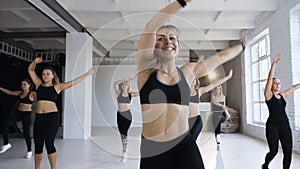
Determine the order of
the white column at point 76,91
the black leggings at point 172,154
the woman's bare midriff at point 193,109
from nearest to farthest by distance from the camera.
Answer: the black leggings at point 172,154
the woman's bare midriff at point 193,109
the white column at point 76,91

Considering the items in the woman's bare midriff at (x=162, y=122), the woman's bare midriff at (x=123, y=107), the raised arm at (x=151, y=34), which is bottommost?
the woman's bare midriff at (x=123, y=107)

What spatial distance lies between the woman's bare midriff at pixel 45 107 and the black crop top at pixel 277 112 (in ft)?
8.60

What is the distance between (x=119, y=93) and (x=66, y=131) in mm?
3030

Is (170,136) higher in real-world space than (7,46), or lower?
lower

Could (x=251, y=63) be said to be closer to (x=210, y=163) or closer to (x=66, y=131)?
(x=210, y=163)

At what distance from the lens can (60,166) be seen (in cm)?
367

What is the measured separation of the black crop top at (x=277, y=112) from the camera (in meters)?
3.15

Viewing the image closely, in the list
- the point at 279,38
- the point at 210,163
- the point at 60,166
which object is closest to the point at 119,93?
the point at 60,166

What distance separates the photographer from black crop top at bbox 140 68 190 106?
116cm

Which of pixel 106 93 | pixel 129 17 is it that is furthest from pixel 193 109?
pixel 129 17

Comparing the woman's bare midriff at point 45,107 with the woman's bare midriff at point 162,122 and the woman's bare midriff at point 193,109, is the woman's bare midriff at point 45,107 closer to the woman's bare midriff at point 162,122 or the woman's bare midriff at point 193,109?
the woman's bare midriff at point 193,109

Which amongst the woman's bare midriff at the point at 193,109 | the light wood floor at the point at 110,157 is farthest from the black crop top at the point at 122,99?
the woman's bare midriff at the point at 193,109

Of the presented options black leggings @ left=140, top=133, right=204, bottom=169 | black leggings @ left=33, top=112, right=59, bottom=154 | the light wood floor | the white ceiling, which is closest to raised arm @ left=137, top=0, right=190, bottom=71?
black leggings @ left=140, top=133, right=204, bottom=169

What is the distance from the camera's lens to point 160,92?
116 centimetres
